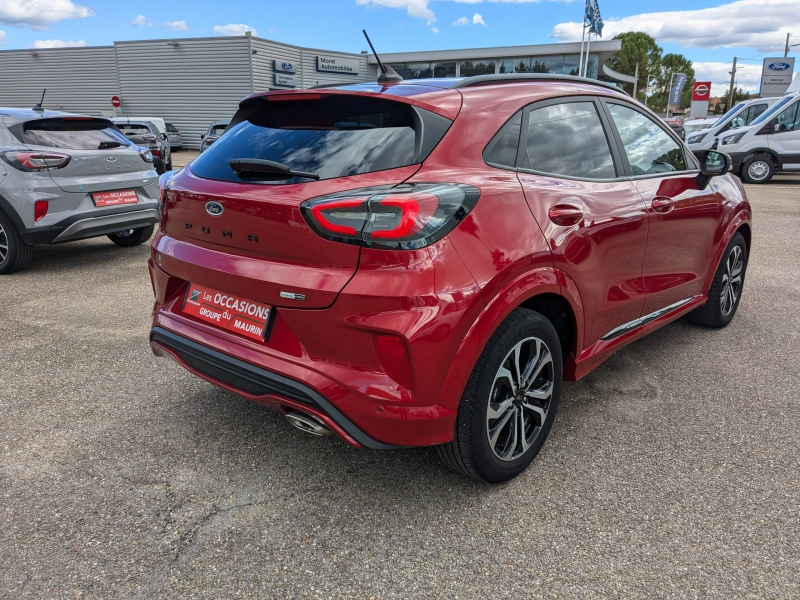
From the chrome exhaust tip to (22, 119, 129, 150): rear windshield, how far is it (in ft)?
16.6

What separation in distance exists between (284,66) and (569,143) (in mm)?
33634

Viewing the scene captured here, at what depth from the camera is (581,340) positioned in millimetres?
2842

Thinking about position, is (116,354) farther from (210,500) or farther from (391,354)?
(391,354)

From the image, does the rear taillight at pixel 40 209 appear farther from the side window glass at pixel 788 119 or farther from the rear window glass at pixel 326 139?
the side window glass at pixel 788 119

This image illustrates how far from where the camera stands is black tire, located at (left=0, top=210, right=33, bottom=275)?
590 cm

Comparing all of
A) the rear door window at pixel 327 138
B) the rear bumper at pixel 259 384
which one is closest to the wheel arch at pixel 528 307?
the rear bumper at pixel 259 384

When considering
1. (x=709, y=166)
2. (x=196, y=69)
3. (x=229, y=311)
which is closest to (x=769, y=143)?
(x=709, y=166)

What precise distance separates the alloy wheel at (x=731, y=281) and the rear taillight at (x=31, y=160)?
19.4 ft

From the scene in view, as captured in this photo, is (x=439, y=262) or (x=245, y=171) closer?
(x=439, y=262)

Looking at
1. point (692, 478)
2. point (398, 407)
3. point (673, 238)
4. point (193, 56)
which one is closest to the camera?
point (398, 407)

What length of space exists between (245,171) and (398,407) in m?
1.11

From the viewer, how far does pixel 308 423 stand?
2211 mm

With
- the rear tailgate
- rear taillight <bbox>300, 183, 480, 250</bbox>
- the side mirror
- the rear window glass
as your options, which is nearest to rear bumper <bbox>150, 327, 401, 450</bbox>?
the rear tailgate

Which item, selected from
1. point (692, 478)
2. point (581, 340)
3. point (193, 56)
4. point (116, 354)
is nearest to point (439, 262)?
point (581, 340)
